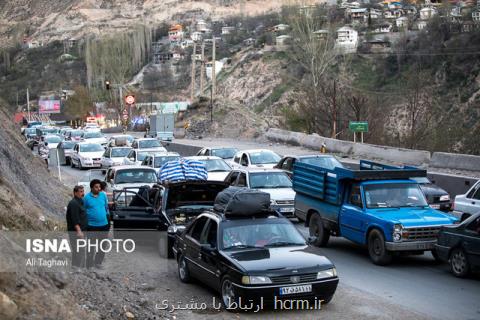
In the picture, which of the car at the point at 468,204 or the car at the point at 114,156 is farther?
the car at the point at 114,156

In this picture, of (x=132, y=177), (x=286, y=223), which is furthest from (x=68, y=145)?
(x=286, y=223)

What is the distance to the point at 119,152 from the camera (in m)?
35.8

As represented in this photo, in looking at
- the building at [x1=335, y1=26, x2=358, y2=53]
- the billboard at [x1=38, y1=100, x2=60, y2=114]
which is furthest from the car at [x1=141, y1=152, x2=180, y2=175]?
the billboard at [x1=38, y1=100, x2=60, y2=114]

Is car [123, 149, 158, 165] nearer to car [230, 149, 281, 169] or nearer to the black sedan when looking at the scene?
car [230, 149, 281, 169]

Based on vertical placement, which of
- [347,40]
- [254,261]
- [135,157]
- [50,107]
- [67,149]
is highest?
[254,261]

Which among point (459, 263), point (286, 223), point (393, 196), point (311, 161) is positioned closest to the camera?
point (286, 223)

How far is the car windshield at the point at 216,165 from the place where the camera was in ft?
83.1

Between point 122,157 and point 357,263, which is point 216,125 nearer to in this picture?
point 122,157

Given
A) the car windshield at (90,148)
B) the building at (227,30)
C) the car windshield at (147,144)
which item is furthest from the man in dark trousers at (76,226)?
the building at (227,30)

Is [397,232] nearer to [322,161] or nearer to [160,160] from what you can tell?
[322,161]

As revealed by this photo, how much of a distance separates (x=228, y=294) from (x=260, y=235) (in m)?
1.22

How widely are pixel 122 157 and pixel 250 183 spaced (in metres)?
16.7

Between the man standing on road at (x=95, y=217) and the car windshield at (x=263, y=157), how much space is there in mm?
15743

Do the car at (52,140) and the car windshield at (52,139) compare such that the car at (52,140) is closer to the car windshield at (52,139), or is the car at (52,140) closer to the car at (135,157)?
the car windshield at (52,139)
